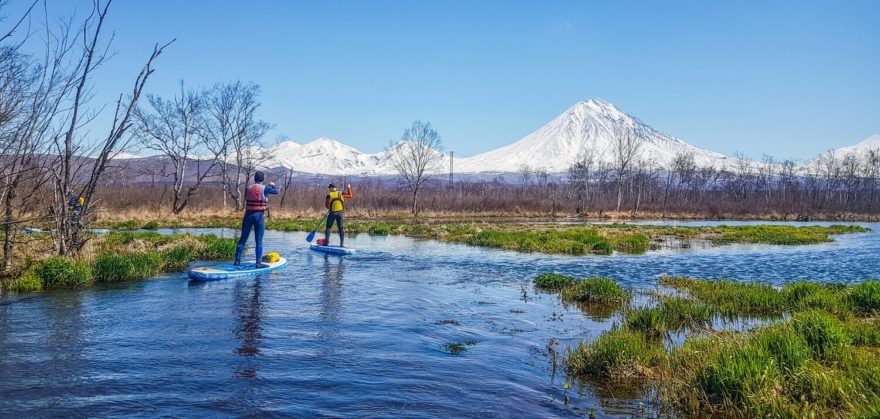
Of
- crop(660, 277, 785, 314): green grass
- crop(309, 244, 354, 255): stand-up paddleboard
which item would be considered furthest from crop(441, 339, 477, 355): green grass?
crop(309, 244, 354, 255): stand-up paddleboard

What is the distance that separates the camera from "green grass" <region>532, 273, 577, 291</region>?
15.5m

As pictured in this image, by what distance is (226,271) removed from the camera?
15406mm

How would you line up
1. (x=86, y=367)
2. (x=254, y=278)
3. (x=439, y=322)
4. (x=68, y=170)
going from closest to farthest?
(x=86, y=367) → (x=439, y=322) → (x=68, y=170) → (x=254, y=278)

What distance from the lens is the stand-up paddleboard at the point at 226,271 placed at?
48.4 ft

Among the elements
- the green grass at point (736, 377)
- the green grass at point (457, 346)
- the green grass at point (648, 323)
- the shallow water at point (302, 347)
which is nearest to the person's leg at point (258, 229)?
the shallow water at point (302, 347)

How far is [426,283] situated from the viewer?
52.4 feet

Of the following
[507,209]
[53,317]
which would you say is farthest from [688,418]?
[507,209]

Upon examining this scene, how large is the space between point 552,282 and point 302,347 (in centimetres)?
885

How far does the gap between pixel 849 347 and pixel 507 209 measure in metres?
62.4

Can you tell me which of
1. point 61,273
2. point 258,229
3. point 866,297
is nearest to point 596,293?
point 866,297

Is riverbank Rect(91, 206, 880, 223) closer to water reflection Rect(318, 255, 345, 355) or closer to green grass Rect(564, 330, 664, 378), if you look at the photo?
water reflection Rect(318, 255, 345, 355)

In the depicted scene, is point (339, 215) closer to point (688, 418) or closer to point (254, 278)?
point (254, 278)

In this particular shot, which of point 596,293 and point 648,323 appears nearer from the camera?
point 648,323

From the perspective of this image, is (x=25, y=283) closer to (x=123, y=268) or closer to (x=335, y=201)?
(x=123, y=268)
